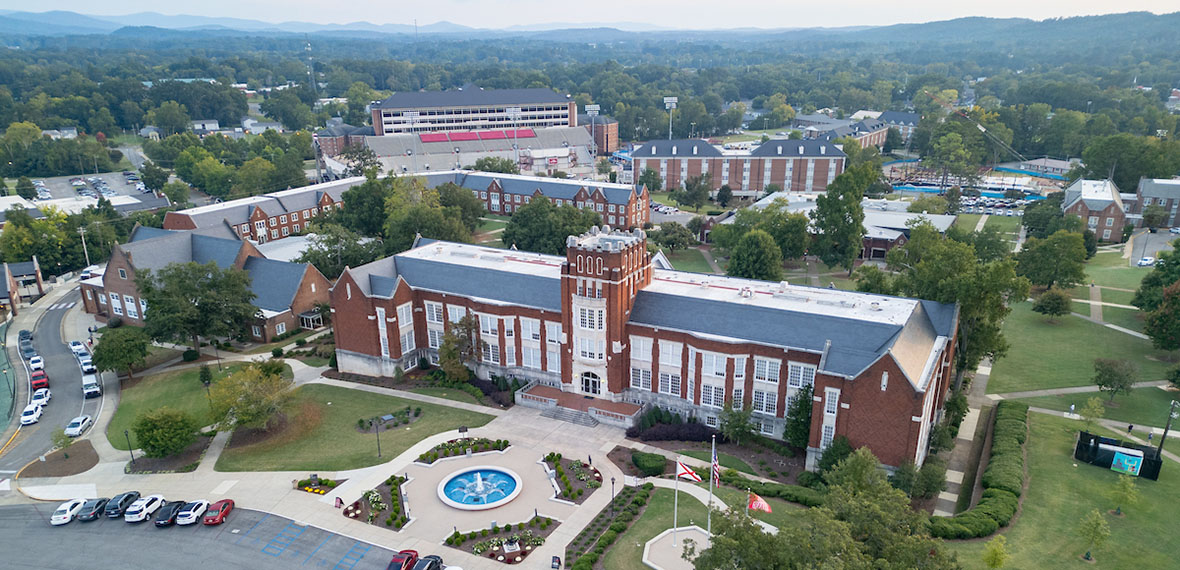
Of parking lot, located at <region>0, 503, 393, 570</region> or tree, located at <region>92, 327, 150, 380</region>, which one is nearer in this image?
parking lot, located at <region>0, 503, 393, 570</region>

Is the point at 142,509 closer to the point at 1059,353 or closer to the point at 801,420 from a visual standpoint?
the point at 801,420

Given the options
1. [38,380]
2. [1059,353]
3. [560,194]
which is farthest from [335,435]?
[560,194]

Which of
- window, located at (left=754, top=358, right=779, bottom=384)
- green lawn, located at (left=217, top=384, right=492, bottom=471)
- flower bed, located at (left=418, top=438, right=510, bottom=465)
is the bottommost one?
green lawn, located at (left=217, top=384, right=492, bottom=471)

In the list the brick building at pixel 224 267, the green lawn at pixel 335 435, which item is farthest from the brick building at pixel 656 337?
the brick building at pixel 224 267

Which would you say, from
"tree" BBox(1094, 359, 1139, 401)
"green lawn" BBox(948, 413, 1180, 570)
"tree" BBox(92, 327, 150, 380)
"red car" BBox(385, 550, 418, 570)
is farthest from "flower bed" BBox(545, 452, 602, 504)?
"tree" BBox(1094, 359, 1139, 401)

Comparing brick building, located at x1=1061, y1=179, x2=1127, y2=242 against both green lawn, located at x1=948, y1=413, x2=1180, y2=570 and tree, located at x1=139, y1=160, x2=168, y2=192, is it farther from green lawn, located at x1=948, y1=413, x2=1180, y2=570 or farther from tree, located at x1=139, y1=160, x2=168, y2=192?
tree, located at x1=139, y1=160, x2=168, y2=192

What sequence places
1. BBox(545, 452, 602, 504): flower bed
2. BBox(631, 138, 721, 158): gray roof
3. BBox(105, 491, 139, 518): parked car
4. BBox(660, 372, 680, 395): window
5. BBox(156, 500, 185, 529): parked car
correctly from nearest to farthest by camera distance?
1. BBox(156, 500, 185, 529): parked car
2. BBox(105, 491, 139, 518): parked car
3. BBox(545, 452, 602, 504): flower bed
4. BBox(660, 372, 680, 395): window
5. BBox(631, 138, 721, 158): gray roof

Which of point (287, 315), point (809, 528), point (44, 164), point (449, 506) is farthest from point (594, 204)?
point (44, 164)

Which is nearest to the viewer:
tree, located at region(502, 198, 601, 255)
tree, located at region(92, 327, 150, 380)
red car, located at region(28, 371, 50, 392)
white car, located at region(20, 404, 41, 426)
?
→ white car, located at region(20, 404, 41, 426)
